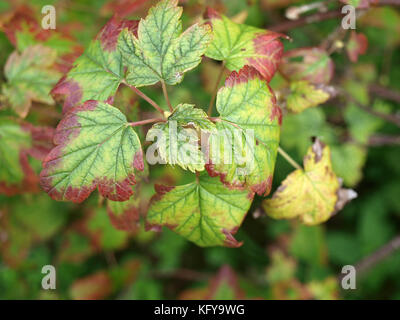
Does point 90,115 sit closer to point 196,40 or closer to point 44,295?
point 196,40

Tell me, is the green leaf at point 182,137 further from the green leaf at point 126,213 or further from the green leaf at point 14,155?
the green leaf at point 14,155

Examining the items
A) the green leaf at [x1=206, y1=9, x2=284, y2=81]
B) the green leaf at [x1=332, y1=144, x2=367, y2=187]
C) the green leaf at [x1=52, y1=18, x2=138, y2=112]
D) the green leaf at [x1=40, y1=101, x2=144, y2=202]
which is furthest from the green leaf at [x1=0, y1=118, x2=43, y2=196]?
the green leaf at [x1=332, y1=144, x2=367, y2=187]

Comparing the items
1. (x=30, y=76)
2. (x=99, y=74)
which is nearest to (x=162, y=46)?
(x=99, y=74)

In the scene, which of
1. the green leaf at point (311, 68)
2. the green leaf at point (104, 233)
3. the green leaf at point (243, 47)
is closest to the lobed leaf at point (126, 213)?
the green leaf at point (243, 47)

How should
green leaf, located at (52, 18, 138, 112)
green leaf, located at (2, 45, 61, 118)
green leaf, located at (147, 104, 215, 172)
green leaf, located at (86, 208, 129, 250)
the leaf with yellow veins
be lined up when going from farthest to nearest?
green leaf, located at (86, 208, 129, 250) → green leaf, located at (2, 45, 61, 118) → the leaf with yellow veins → green leaf, located at (52, 18, 138, 112) → green leaf, located at (147, 104, 215, 172)

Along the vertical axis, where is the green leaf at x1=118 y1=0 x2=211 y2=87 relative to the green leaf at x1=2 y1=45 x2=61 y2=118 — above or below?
below

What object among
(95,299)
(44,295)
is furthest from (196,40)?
(44,295)

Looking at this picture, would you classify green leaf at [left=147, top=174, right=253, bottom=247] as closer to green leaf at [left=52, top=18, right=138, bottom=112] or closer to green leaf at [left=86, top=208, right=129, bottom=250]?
green leaf at [left=52, top=18, right=138, bottom=112]
